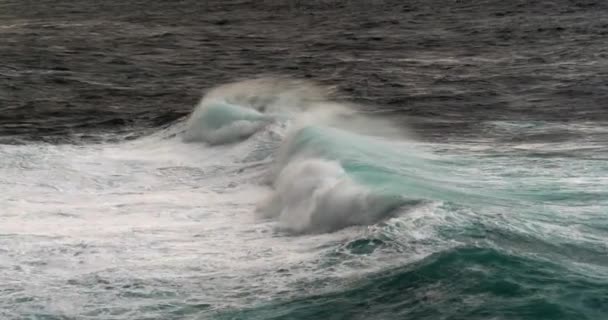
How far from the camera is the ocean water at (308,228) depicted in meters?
11.2

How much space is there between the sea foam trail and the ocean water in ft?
0.15

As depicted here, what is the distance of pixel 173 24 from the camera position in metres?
42.4

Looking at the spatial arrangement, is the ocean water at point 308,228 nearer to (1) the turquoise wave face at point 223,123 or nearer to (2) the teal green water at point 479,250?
(2) the teal green water at point 479,250

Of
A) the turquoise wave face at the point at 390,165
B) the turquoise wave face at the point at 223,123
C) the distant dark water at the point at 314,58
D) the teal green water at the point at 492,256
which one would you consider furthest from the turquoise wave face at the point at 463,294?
the distant dark water at the point at 314,58

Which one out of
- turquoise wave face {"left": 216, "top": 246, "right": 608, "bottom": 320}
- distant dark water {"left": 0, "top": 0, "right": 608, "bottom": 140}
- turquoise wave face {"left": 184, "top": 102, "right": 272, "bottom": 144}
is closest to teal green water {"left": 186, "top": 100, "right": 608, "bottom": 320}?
turquoise wave face {"left": 216, "top": 246, "right": 608, "bottom": 320}

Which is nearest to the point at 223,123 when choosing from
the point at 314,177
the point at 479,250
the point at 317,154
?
the point at 317,154

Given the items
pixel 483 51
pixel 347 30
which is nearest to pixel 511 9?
pixel 347 30

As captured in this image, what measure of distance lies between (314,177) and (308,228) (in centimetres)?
215

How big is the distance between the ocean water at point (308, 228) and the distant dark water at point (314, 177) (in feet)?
0.11

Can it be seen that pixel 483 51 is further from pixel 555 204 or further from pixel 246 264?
pixel 246 264

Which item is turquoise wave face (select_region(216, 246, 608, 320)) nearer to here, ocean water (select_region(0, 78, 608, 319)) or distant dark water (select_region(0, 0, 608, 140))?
ocean water (select_region(0, 78, 608, 319))

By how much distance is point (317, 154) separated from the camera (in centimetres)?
1756

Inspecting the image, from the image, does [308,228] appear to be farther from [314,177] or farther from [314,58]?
[314,58]

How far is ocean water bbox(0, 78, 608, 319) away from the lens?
11.2 meters
